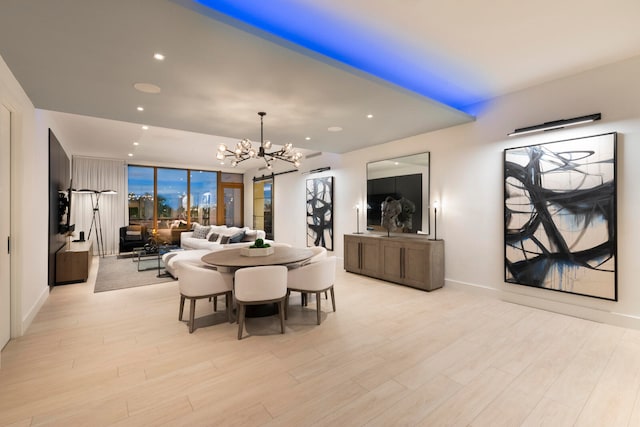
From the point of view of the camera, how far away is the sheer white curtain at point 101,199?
8469mm

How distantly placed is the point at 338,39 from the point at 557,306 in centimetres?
422

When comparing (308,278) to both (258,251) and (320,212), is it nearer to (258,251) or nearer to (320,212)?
(258,251)

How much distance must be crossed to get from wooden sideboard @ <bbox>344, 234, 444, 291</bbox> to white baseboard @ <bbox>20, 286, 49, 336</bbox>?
4.81 m

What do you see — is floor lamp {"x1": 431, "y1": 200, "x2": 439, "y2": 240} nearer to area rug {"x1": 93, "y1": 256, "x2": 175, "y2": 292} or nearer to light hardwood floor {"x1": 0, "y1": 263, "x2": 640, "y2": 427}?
light hardwood floor {"x1": 0, "y1": 263, "x2": 640, "y2": 427}

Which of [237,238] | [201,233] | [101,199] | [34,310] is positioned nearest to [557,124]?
[237,238]

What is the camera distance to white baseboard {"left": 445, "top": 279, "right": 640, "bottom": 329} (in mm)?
3230

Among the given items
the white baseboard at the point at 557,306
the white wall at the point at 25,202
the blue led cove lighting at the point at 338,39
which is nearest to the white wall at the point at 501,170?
the white baseboard at the point at 557,306

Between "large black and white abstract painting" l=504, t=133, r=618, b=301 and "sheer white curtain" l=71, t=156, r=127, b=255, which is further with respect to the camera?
"sheer white curtain" l=71, t=156, r=127, b=255

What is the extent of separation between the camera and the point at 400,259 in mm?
5016

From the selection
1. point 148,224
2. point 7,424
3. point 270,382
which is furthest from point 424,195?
point 148,224

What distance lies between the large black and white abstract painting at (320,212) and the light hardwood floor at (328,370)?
3.65 m

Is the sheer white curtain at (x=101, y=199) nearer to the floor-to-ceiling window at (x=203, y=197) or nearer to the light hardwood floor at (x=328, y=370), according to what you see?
the floor-to-ceiling window at (x=203, y=197)

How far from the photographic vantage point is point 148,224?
971 cm

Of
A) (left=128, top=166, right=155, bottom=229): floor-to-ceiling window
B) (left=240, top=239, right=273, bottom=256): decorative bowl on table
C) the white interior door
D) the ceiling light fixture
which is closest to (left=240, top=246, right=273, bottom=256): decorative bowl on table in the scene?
(left=240, top=239, right=273, bottom=256): decorative bowl on table
